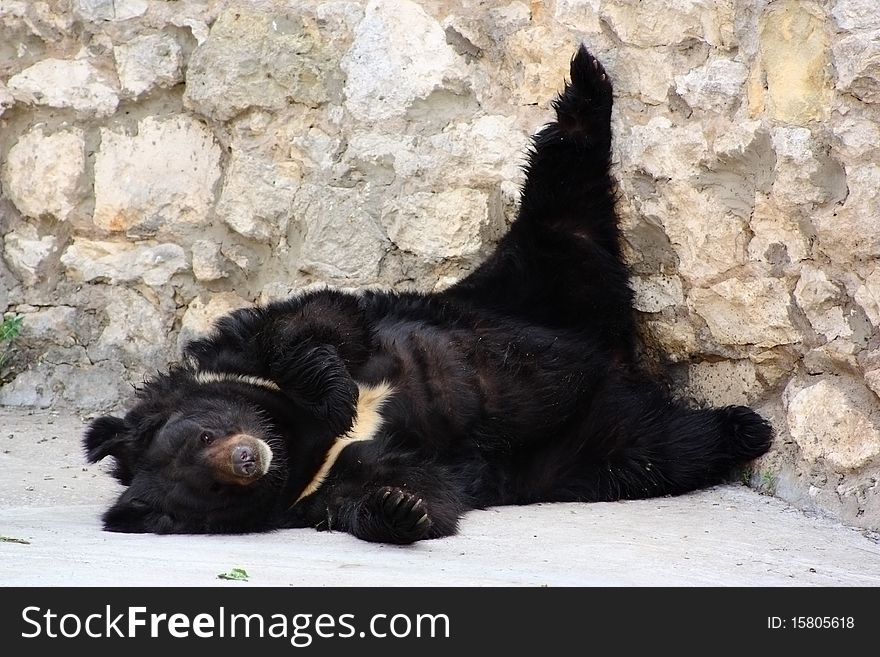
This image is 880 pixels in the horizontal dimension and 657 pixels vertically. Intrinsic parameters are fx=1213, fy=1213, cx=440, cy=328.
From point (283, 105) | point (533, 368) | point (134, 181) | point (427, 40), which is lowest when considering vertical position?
point (533, 368)

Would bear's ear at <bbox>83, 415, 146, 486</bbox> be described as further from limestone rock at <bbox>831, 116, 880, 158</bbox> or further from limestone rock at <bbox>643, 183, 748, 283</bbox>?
limestone rock at <bbox>831, 116, 880, 158</bbox>

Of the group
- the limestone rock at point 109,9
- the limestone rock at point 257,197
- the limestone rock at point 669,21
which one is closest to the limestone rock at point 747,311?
the limestone rock at point 669,21

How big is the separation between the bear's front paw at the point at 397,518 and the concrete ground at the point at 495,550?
0.04 m

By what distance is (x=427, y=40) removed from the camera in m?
5.07

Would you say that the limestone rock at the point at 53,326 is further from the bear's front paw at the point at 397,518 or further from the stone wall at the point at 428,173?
the bear's front paw at the point at 397,518

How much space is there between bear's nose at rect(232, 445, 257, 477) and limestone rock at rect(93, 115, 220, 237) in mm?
1881

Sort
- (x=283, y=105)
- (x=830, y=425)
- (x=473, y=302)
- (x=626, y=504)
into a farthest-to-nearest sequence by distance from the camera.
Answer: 1. (x=283, y=105)
2. (x=473, y=302)
3. (x=626, y=504)
4. (x=830, y=425)

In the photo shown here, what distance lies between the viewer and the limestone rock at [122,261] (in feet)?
18.4

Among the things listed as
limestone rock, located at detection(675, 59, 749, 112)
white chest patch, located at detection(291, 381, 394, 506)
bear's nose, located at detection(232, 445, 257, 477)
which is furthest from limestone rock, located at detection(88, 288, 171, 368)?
Result: limestone rock, located at detection(675, 59, 749, 112)

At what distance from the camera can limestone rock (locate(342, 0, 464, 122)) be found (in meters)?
5.06

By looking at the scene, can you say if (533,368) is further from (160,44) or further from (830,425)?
(160,44)

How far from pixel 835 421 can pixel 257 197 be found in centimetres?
266

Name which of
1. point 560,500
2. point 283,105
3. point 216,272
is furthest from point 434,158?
point 560,500

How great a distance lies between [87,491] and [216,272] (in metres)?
1.28
